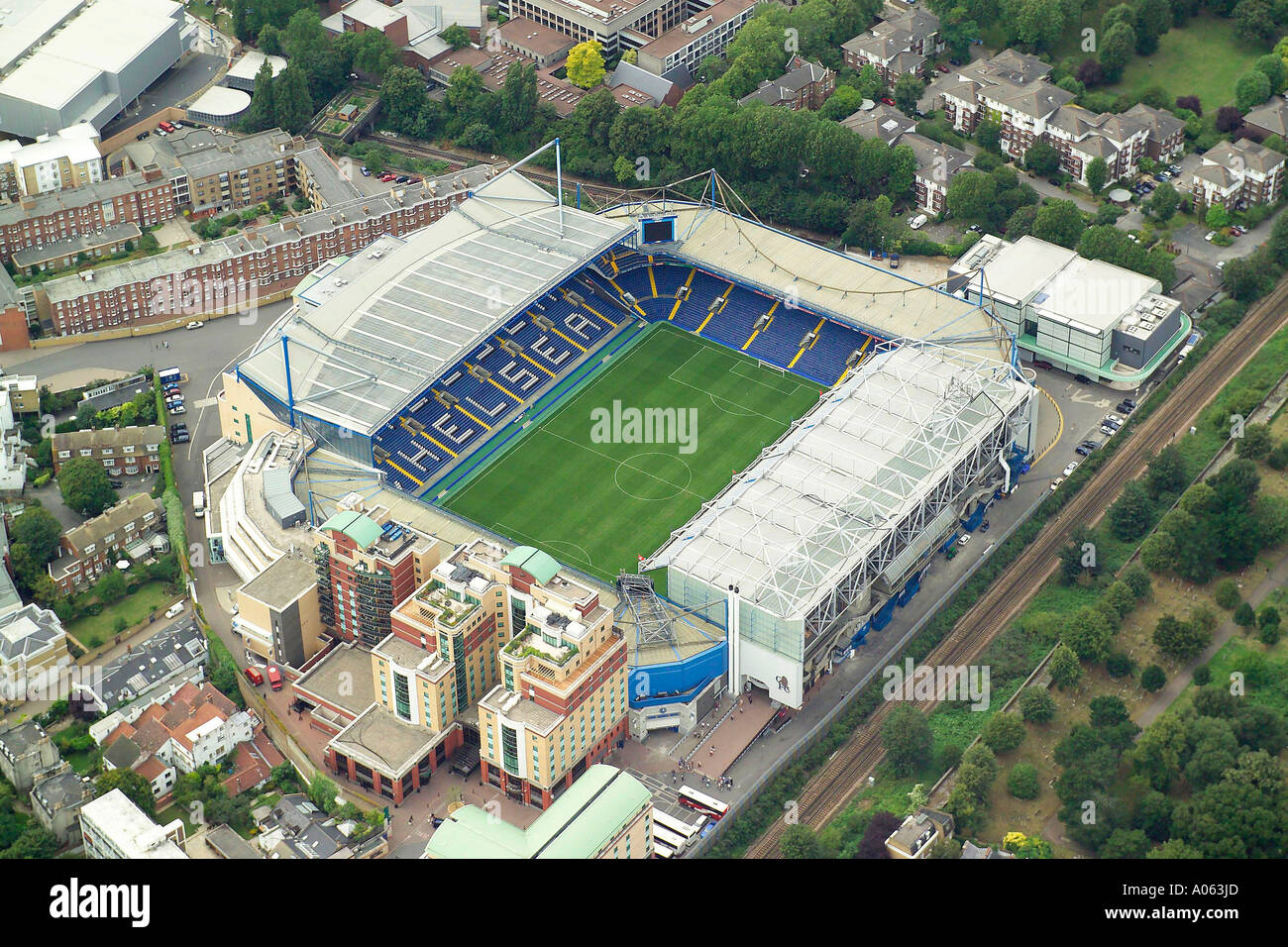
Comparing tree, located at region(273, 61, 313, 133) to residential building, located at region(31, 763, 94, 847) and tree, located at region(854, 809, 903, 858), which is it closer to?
residential building, located at region(31, 763, 94, 847)

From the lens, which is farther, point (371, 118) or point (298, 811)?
point (371, 118)

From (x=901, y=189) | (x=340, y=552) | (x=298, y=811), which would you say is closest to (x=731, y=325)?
(x=901, y=189)

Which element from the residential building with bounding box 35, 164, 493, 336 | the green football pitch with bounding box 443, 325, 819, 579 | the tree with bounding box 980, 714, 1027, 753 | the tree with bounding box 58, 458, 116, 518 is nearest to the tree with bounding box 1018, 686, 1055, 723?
the tree with bounding box 980, 714, 1027, 753

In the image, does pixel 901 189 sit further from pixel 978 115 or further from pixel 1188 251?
pixel 1188 251

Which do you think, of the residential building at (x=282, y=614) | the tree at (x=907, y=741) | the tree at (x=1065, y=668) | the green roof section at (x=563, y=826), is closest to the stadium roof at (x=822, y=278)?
the tree at (x=1065, y=668)

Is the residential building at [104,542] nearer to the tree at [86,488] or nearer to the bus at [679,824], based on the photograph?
the tree at [86,488]
